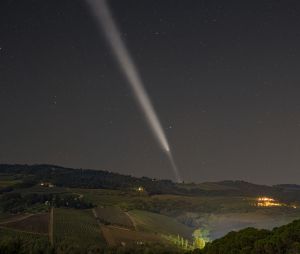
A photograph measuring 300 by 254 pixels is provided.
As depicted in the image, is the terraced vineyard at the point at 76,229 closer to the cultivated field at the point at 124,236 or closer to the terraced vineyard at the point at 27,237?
the cultivated field at the point at 124,236

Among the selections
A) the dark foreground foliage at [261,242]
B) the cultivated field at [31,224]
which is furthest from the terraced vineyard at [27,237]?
the dark foreground foliage at [261,242]

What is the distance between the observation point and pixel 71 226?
164375 millimetres

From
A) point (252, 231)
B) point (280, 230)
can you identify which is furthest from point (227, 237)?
point (280, 230)

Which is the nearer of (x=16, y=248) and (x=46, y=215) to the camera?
(x=16, y=248)

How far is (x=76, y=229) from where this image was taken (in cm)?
15812

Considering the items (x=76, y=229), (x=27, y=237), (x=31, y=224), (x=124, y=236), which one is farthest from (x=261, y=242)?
(x=31, y=224)

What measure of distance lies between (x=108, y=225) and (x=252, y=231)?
5355 inches

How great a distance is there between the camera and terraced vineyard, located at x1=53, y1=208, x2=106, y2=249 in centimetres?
13762

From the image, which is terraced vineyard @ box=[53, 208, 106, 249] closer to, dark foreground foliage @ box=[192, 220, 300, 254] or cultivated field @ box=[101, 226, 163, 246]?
cultivated field @ box=[101, 226, 163, 246]

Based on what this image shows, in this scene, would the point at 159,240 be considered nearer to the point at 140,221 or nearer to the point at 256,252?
the point at 140,221

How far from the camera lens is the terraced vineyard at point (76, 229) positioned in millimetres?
137625

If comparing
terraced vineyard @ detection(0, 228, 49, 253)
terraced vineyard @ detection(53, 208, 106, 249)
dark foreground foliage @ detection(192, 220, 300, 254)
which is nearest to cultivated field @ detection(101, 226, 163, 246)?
terraced vineyard @ detection(53, 208, 106, 249)

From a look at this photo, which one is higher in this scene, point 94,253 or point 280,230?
point 280,230

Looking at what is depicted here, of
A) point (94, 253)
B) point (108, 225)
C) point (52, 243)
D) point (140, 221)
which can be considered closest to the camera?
point (94, 253)
